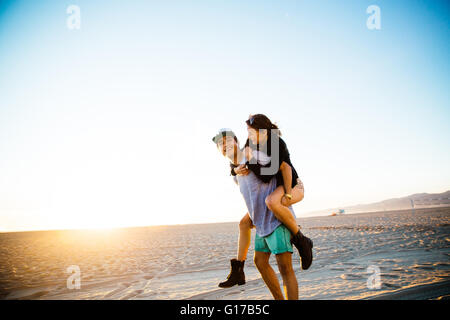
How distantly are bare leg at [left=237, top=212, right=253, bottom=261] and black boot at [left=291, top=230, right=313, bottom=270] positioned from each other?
20.9 inches

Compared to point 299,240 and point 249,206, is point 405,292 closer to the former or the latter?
point 299,240

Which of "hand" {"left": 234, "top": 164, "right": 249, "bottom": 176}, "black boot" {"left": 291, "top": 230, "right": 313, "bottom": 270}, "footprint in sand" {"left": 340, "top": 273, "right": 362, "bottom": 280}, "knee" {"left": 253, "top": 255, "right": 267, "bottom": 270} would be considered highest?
"hand" {"left": 234, "top": 164, "right": 249, "bottom": 176}

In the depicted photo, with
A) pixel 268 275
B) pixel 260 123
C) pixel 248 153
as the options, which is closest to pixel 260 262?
pixel 268 275

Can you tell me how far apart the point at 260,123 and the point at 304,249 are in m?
1.41

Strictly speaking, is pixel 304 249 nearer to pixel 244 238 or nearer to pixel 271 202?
pixel 271 202

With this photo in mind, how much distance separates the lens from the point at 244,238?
2.83 metres

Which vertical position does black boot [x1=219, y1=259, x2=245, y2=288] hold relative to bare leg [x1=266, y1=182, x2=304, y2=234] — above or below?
below

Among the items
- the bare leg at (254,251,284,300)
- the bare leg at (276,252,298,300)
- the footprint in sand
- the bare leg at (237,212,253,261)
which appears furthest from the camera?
the footprint in sand

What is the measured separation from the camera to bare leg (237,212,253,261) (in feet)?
9.13

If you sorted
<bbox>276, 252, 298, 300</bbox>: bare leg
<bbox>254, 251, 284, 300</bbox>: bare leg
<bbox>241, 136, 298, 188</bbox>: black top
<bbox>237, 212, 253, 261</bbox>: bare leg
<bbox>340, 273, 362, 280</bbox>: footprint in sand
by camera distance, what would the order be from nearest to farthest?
1. <bbox>276, 252, 298, 300</bbox>: bare leg
2. <bbox>241, 136, 298, 188</bbox>: black top
3. <bbox>254, 251, 284, 300</bbox>: bare leg
4. <bbox>237, 212, 253, 261</bbox>: bare leg
5. <bbox>340, 273, 362, 280</bbox>: footprint in sand

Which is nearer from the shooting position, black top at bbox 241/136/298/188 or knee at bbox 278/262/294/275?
knee at bbox 278/262/294/275

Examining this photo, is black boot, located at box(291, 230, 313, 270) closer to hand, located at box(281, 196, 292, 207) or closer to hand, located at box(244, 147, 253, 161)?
hand, located at box(281, 196, 292, 207)

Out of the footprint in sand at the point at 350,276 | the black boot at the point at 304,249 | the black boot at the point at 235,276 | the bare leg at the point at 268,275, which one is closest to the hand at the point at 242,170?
the black boot at the point at 304,249

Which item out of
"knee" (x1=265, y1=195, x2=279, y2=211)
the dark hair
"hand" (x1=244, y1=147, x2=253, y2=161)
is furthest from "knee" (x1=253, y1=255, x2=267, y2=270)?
the dark hair
